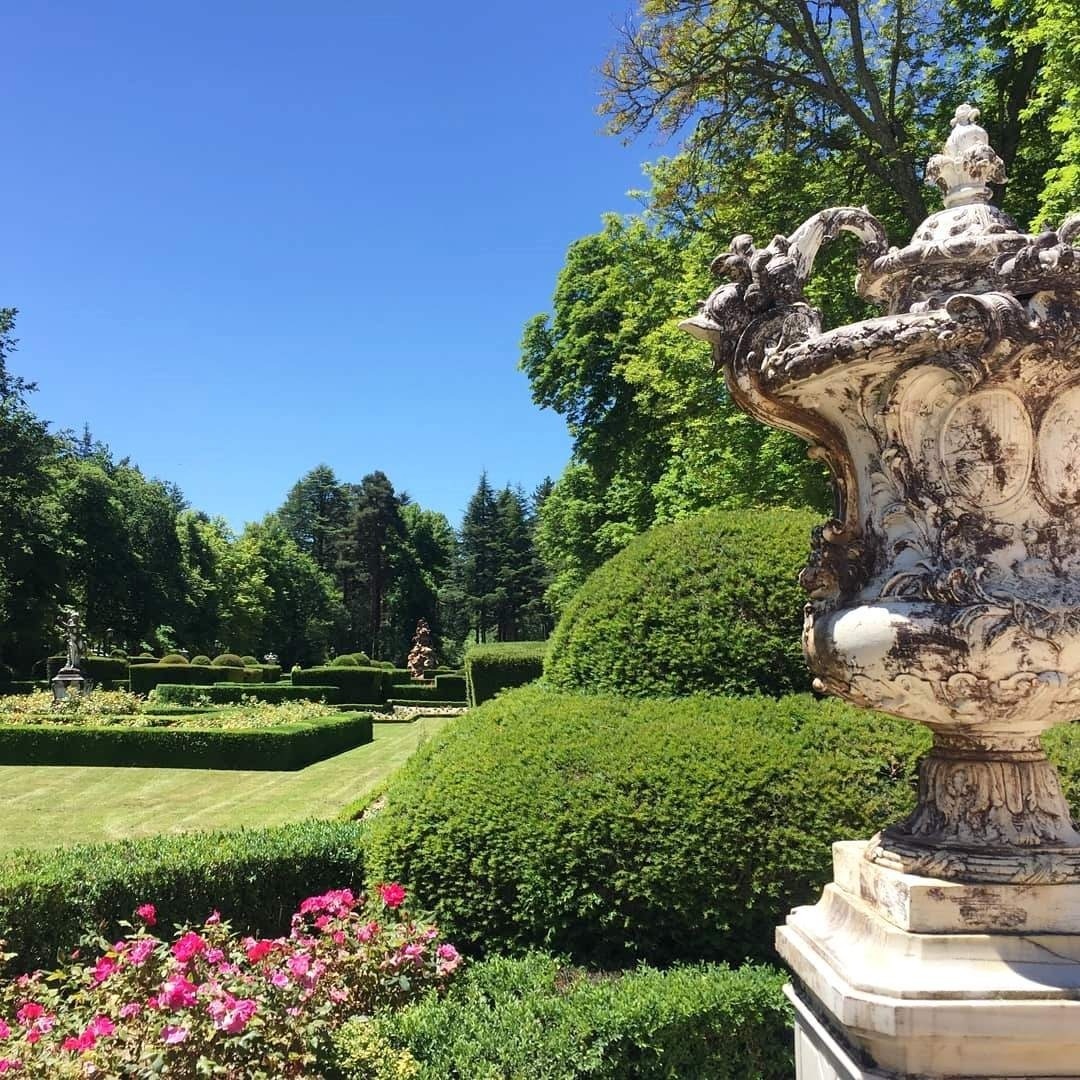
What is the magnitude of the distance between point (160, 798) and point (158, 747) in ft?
11.7

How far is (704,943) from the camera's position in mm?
4137

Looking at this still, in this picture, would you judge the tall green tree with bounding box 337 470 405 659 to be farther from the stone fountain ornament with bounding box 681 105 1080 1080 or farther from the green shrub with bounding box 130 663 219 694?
the stone fountain ornament with bounding box 681 105 1080 1080

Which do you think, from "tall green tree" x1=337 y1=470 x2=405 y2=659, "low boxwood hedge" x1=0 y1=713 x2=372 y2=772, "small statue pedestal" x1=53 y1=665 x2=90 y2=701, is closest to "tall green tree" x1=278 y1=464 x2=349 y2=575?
"tall green tree" x1=337 y1=470 x2=405 y2=659

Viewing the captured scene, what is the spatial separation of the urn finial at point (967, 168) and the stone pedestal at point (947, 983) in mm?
2013

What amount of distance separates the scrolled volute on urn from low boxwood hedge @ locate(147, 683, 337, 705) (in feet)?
77.1

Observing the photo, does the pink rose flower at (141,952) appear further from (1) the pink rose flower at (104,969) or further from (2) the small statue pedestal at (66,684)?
(2) the small statue pedestal at (66,684)

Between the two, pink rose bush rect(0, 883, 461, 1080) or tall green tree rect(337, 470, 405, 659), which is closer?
pink rose bush rect(0, 883, 461, 1080)

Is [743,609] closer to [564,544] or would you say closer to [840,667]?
[840,667]

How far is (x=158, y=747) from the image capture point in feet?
51.9

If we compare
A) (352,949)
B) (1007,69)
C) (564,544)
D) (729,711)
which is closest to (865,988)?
(729,711)

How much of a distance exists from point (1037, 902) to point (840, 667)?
0.74 meters

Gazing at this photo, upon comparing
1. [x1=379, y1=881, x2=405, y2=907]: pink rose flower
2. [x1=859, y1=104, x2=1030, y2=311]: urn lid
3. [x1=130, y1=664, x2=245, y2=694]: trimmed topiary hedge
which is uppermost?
[x1=859, y1=104, x2=1030, y2=311]: urn lid

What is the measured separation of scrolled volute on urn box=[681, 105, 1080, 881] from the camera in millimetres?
2178

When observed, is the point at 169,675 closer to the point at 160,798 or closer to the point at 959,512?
the point at 160,798
